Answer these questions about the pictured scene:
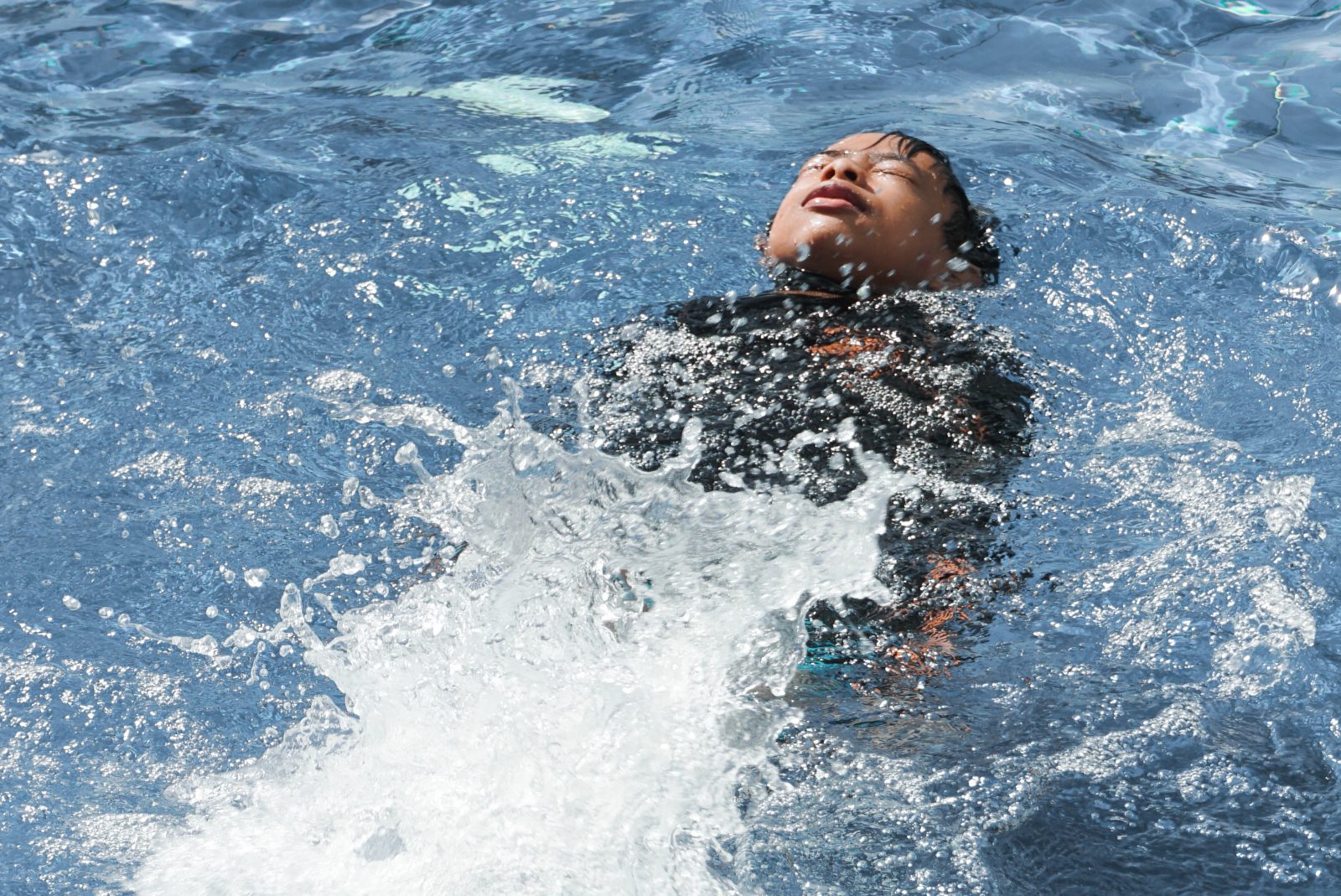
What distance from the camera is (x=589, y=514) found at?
9.01 feet

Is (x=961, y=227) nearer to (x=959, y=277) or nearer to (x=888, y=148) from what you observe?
(x=959, y=277)

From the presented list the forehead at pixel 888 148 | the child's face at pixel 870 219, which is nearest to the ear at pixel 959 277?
the child's face at pixel 870 219

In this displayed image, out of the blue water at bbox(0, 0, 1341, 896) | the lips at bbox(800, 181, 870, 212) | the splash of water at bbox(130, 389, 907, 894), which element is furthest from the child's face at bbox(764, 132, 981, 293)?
the splash of water at bbox(130, 389, 907, 894)

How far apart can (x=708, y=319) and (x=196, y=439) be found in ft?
4.26

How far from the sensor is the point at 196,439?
3207 mm

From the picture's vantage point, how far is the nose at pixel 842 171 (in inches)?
137

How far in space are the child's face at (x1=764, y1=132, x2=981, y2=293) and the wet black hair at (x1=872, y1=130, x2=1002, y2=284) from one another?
2cm

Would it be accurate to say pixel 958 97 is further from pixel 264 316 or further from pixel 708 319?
pixel 264 316

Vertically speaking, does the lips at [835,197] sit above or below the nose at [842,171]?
below

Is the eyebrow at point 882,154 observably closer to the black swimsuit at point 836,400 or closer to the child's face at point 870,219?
the child's face at point 870,219

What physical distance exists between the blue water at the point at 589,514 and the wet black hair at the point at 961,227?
13 cm

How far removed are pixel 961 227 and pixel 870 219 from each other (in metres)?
0.39

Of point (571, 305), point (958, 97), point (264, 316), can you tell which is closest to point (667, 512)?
point (571, 305)

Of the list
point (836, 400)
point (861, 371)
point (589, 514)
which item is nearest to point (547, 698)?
point (589, 514)
